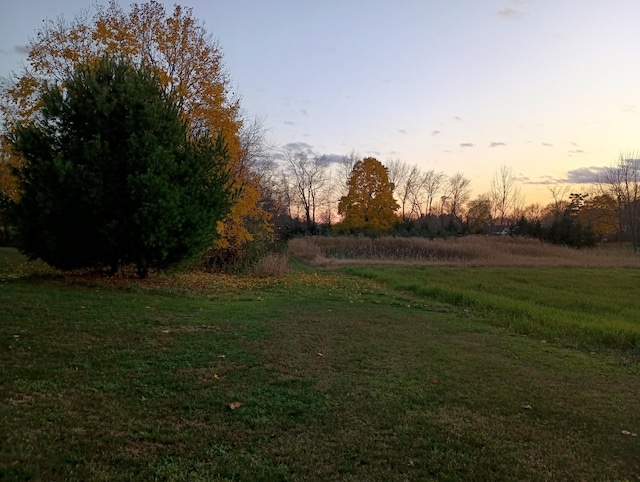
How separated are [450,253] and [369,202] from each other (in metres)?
18.1

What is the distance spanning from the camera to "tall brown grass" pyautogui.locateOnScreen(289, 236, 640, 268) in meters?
28.6

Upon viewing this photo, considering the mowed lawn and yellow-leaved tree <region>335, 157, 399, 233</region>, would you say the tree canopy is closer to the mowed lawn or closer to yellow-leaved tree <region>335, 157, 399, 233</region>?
the mowed lawn

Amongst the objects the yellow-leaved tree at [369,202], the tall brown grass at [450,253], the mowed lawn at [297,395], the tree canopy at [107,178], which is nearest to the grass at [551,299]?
the mowed lawn at [297,395]

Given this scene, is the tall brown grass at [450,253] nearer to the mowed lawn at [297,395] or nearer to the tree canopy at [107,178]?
the tree canopy at [107,178]

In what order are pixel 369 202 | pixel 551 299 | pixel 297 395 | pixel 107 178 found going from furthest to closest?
pixel 369 202 → pixel 551 299 → pixel 107 178 → pixel 297 395

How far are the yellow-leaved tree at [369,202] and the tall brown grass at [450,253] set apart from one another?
908 cm

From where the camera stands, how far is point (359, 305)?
12539mm

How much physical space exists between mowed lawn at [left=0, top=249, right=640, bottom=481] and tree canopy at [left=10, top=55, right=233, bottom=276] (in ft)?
5.86

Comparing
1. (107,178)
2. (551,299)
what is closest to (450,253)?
(551,299)

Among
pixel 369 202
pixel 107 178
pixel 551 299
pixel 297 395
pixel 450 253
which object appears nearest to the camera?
pixel 297 395

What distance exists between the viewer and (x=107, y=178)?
38.0 feet

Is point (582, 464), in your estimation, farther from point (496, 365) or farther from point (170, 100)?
point (170, 100)

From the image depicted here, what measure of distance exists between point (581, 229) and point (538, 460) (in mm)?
47395

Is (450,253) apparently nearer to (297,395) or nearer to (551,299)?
(551,299)
